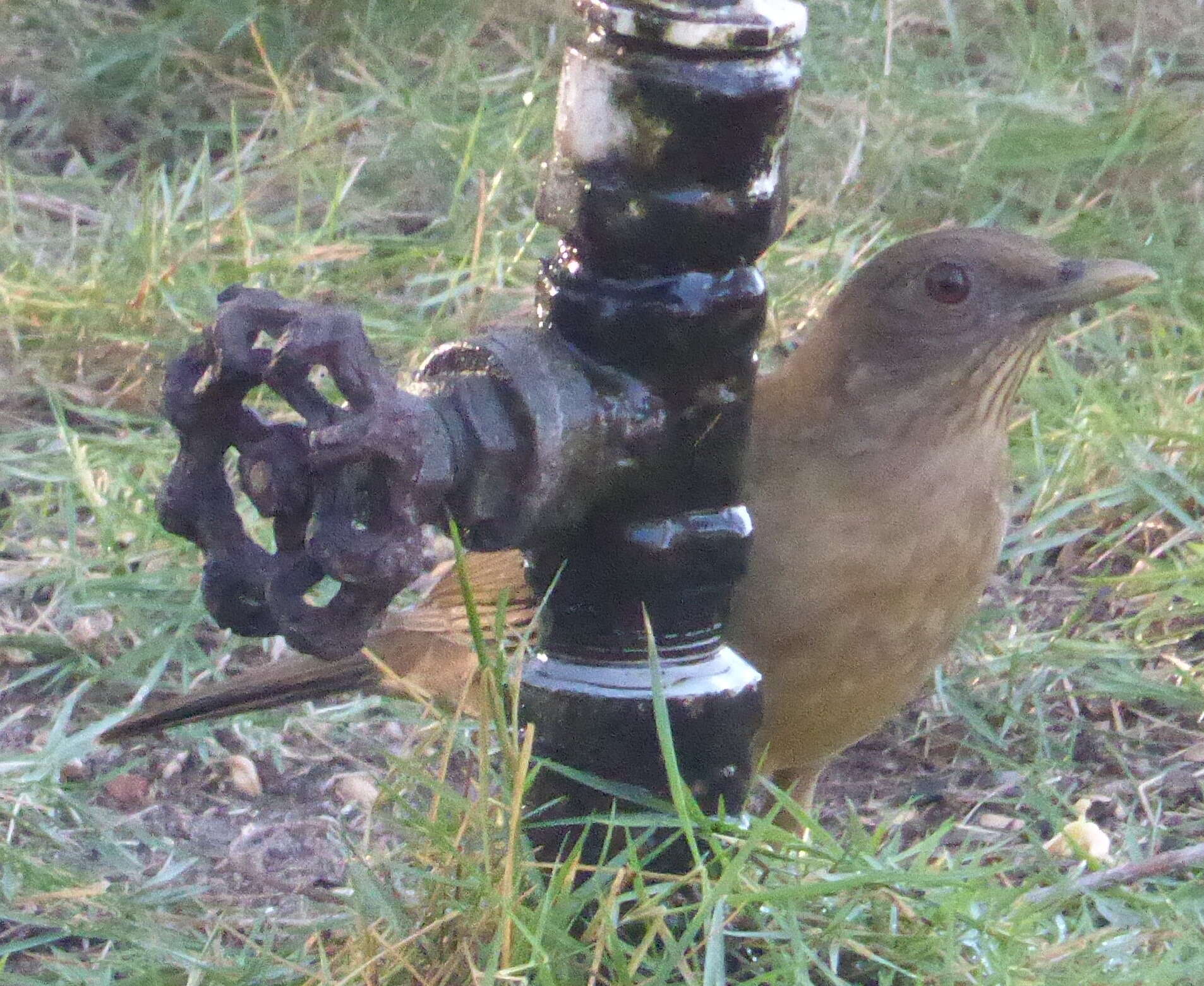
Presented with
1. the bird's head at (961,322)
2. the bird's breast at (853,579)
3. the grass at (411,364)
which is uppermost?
the bird's head at (961,322)

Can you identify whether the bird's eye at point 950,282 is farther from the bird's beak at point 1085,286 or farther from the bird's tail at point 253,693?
the bird's tail at point 253,693

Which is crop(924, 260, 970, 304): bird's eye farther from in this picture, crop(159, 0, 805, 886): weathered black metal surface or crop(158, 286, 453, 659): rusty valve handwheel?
crop(158, 286, 453, 659): rusty valve handwheel

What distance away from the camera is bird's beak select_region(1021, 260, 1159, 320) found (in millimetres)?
3066

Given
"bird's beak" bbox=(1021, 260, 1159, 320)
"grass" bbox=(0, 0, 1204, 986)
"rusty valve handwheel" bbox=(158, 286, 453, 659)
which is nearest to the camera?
"rusty valve handwheel" bbox=(158, 286, 453, 659)

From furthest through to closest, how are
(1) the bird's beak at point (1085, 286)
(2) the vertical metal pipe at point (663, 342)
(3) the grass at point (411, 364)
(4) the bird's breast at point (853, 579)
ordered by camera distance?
(1) the bird's beak at point (1085, 286)
(4) the bird's breast at point (853, 579)
(3) the grass at point (411, 364)
(2) the vertical metal pipe at point (663, 342)

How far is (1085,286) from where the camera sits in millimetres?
3109

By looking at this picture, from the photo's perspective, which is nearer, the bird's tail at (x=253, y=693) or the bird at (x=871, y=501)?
the bird at (x=871, y=501)

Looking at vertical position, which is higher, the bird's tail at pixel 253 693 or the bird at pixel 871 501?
the bird at pixel 871 501

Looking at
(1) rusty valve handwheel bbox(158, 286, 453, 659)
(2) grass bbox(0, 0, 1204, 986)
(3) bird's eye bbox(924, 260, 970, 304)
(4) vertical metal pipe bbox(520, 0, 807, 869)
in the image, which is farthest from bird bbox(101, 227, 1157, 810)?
(1) rusty valve handwheel bbox(158, 286, 453, 659)

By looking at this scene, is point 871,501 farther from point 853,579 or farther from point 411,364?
point 411,364

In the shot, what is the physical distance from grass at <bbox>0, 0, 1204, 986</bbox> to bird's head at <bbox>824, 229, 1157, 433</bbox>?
0.58m

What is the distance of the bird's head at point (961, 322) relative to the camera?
3.14 meters

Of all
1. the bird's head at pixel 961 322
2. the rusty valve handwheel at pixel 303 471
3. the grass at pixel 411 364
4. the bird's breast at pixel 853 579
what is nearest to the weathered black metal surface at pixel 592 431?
the rusty valve handwheel at pixel 303 471

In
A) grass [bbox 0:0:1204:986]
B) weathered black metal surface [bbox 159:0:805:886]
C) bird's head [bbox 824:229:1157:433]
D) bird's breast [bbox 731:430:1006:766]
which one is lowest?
grass [bbox 0:0:1204:986]
